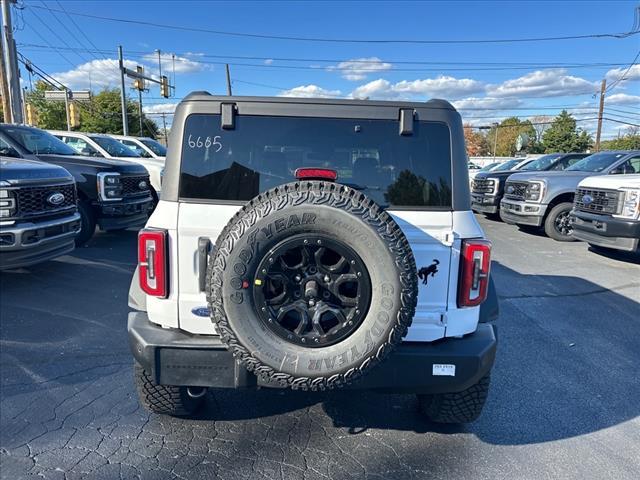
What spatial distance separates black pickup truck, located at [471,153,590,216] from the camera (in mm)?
11523

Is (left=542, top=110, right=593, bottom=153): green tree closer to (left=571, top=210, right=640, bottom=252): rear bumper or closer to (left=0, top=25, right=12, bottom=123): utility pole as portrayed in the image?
(left=571, top=210, right=640, bottom=252): rear bumper

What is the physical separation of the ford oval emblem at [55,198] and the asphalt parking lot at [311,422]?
1.54 m

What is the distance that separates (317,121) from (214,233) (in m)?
0.83

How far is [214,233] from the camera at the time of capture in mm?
2256

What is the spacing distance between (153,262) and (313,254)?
883 mm

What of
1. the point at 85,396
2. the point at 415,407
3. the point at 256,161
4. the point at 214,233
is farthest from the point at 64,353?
the point at 415,407

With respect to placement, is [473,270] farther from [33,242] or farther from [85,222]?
[85,222]

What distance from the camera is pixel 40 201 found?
5320mm

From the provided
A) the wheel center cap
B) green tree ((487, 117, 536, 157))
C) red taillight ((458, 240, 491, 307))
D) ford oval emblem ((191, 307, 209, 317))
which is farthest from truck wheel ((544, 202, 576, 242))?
green tree ((487, 117, 536, 157))

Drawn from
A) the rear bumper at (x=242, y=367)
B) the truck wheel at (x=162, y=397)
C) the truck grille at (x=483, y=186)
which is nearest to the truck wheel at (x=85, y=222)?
the truck wheel at (x=162, y=397)

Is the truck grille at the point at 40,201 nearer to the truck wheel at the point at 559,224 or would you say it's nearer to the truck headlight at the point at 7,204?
the truck headlight at the point at 7,204

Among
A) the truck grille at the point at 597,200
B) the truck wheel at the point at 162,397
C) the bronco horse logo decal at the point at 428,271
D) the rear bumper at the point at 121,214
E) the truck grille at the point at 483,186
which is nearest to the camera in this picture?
the bronco horse logo decal at the point at 428,271

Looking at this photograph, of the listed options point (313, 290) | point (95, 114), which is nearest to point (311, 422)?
point (313, 290)

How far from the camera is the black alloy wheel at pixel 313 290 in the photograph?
2041mm
